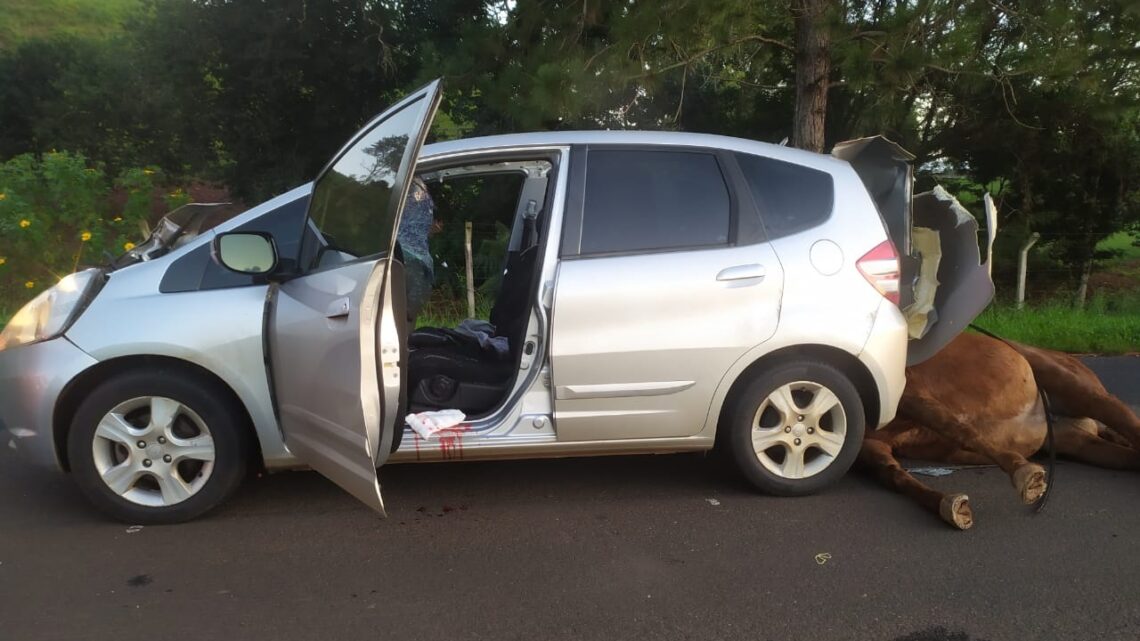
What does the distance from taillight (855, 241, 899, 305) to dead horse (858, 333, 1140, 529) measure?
2.24 ft

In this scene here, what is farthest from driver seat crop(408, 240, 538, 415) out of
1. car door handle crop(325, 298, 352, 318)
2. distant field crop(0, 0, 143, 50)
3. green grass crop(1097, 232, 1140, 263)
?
distant field crop(0, 0, 143, 50)

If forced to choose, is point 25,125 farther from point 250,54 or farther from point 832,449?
point 832,449

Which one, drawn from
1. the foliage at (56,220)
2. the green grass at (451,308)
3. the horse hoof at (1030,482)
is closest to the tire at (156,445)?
the horse hoof at (1030,482)

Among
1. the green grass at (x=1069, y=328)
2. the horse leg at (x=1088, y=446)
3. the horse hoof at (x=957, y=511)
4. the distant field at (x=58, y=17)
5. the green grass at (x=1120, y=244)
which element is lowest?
the green grass at (x=1120, y=244)

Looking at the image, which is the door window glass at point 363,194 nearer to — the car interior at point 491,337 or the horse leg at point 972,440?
the car interior at point 491,337

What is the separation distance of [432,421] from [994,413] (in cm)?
289

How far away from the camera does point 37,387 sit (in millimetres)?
3805

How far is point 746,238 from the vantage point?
4.17 meters

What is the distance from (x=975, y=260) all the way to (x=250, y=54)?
1409 centimetres

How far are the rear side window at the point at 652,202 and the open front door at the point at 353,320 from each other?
104 cm

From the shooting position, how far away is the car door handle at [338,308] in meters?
3.23

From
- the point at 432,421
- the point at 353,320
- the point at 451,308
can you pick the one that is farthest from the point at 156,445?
the point at 451,308

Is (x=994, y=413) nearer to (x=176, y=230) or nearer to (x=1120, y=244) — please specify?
(x=176, y=230)

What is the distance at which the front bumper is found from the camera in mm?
3797
